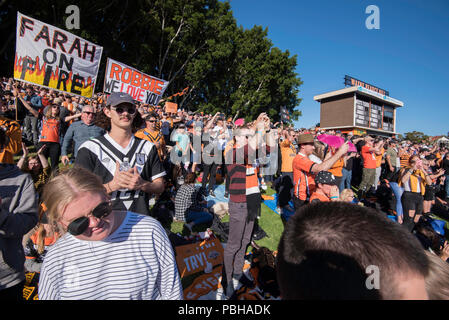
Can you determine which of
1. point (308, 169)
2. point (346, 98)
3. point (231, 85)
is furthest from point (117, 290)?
point (346, 98)

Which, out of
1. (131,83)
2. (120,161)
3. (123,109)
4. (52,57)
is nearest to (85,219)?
(120,161)

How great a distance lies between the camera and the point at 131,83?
5.95m

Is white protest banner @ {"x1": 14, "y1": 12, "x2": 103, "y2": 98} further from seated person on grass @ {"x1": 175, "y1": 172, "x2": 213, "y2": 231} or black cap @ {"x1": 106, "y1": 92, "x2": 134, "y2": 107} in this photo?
seated person on grass @ {"x1": 175, "y1": 172, "x2": 213, "y2": 231}

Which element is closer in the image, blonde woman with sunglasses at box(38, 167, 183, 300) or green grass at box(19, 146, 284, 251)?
blonde woman with sunglasses at box(38, 167, 183, 300)

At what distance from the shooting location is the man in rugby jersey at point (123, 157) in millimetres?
2004

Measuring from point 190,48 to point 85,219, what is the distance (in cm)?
2269

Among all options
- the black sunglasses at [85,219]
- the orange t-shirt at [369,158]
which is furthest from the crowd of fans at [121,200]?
the orange t-shirt at [369,158]

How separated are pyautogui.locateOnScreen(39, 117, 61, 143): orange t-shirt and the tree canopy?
11.4m

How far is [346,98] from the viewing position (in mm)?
38000

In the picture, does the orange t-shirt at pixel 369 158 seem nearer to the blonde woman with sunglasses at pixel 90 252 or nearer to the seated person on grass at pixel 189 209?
the seated person on grass at pixel 189 209

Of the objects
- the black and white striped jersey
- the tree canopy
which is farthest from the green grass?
the tree canopy

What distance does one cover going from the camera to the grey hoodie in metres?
1.60
